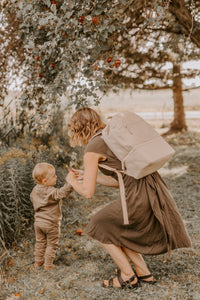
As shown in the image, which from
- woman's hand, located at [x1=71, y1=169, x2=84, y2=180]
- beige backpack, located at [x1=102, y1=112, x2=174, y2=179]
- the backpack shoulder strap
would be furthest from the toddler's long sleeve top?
beige backpack, located at [x1=102, y1=112, x2=174, y2=179]

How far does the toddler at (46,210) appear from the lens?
2881 mm

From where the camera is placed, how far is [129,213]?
7.96ft

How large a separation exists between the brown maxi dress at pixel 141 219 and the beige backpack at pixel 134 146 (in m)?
0.07

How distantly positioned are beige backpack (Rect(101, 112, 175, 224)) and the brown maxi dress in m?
0.07

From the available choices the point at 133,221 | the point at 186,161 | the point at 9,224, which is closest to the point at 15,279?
the point at 9,224

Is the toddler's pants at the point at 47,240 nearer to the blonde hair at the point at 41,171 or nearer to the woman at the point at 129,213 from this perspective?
the blonde hair at the point at 41,171

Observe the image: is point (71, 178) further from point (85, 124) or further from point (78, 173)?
point (85, 124)

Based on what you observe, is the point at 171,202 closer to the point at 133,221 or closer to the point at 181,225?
the point at 181,225

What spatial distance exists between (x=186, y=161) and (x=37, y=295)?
555 centimetres

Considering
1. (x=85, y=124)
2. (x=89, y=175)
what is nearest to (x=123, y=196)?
(x=89, y=175)

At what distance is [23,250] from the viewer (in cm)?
343

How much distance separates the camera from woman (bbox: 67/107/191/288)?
2.42 m

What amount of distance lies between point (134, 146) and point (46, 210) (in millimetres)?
1206

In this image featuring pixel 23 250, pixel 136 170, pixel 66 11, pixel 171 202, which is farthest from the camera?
pixel 23 250
